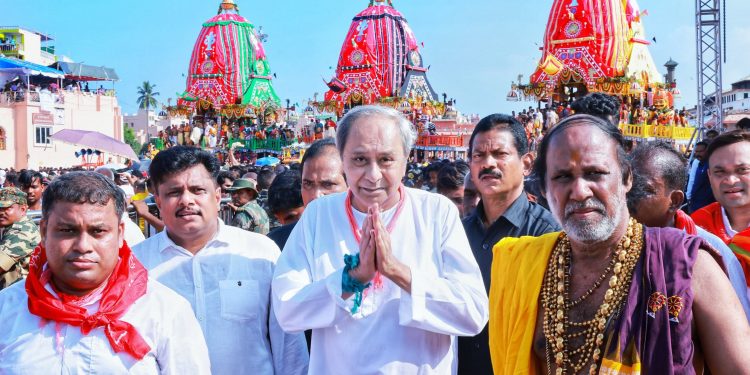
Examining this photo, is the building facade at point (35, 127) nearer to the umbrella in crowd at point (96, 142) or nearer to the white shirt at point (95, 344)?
the umbrella in crowd at point (96, 142)

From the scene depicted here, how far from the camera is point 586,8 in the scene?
73.4ft

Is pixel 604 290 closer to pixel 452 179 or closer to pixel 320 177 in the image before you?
Answer: pixel 320 177

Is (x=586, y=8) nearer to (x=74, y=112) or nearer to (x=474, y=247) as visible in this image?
(x=474, y=247)

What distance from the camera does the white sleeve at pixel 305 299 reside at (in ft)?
7.72

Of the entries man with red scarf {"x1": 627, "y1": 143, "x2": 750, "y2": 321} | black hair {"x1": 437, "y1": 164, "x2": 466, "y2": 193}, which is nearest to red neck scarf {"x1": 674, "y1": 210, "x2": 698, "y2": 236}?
man with red scarf {"x1": 627, "y1": 143, "x2": 750, "y2": 321}

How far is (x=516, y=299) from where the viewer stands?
7.94 feet

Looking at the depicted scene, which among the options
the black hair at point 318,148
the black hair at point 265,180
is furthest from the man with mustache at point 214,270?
the black hair at point 265,180

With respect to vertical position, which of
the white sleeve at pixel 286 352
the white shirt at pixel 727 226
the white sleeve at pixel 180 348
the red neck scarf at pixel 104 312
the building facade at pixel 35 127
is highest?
the building facade at pixel 35 127

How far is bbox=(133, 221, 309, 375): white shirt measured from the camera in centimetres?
275

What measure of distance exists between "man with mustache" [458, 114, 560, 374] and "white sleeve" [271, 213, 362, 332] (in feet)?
3.43

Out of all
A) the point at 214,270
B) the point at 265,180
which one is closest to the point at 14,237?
the point at 214,270

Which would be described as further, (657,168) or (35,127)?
(35,127)

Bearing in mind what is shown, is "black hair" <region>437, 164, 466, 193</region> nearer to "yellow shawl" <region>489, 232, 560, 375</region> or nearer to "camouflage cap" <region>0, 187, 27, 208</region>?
"yellow shawl" <region>489, 232, 560, 375</region>

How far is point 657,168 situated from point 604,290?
1.15 m
